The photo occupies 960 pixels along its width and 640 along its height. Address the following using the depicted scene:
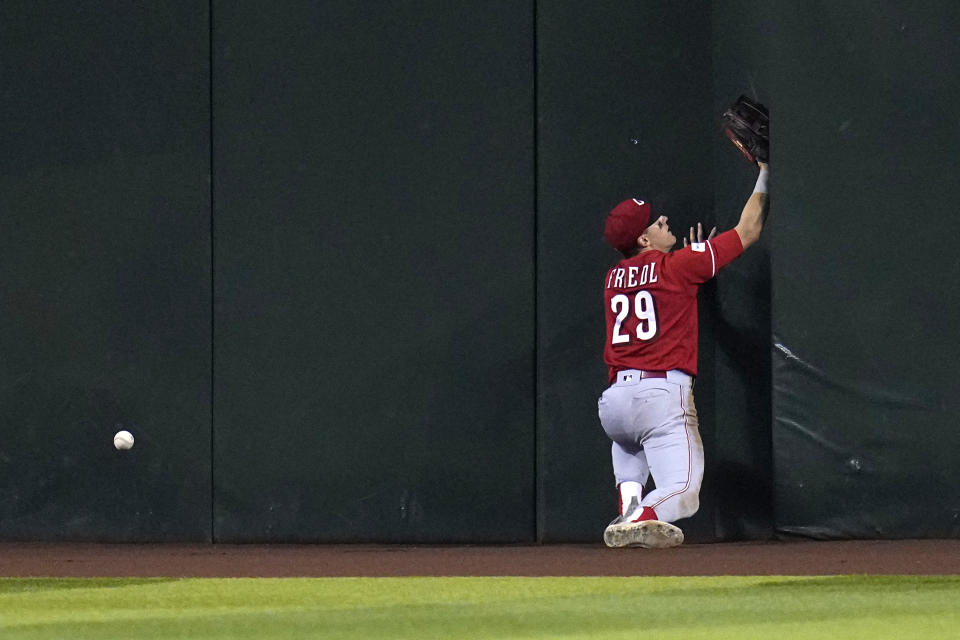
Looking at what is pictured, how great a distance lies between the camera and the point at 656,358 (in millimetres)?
6898

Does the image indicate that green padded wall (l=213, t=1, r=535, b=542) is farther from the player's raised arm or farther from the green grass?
the green grass

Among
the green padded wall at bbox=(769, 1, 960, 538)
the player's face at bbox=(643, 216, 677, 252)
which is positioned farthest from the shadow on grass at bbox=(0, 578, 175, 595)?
the green padded wall at bbox=(769, 1, 960, 538)

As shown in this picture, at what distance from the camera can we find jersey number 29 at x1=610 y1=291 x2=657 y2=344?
692 cm

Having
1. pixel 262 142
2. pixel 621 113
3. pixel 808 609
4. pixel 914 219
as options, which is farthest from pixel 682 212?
pixel 808 609

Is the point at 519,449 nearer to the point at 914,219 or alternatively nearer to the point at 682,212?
the point at 682,212

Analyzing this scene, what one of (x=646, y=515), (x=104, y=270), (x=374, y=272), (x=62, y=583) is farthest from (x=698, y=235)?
(x=62, y=583)

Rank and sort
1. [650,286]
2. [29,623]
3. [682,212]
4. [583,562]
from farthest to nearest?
1. [682,212]
2. [650,286]
3. [583,562]
4. [29,623]

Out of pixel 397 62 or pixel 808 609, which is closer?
pixel 808 609

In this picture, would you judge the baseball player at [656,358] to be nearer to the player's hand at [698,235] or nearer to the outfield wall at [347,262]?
the player's hand at [698,235]

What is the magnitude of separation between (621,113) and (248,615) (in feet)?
13.3

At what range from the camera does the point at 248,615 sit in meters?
4.29

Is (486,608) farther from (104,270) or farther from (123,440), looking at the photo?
(104,270)

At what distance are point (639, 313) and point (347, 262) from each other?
1.64 metres

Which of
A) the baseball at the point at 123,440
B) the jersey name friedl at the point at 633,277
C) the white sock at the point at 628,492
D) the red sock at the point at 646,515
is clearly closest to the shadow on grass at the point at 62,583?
the baseball at the point at 123,440
